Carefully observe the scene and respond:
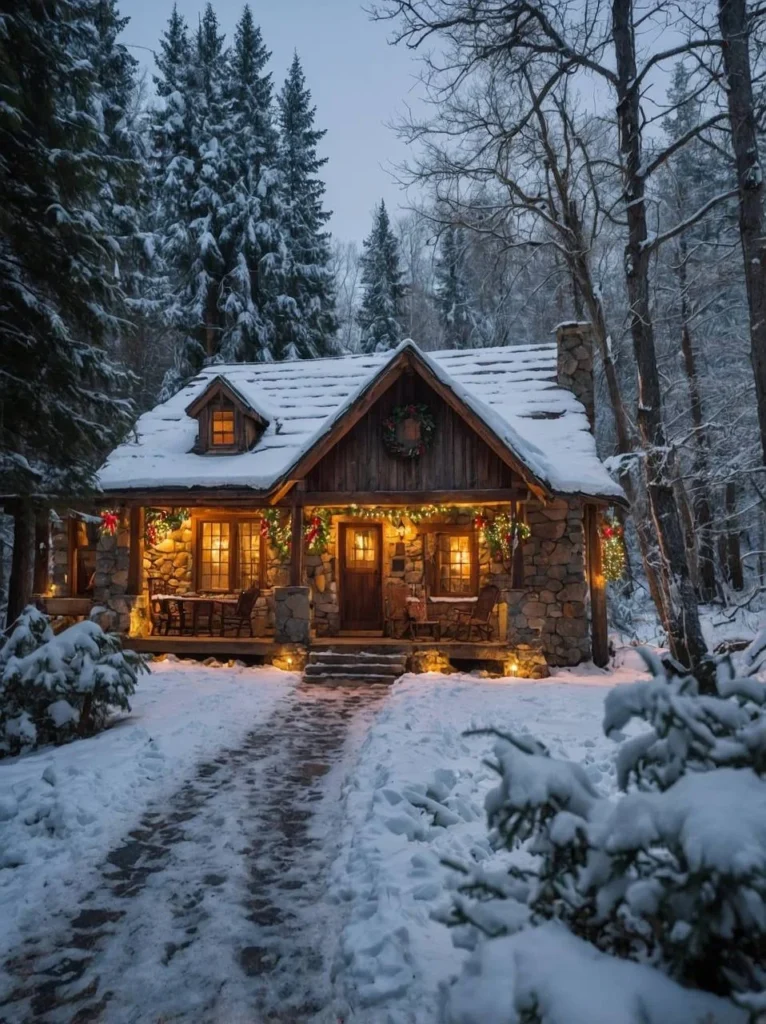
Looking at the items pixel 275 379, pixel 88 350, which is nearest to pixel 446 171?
pixel 275 379

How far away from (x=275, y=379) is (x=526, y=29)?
930cm

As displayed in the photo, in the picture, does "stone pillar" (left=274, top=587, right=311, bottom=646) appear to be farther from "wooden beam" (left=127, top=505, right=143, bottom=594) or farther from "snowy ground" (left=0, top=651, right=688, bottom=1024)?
"snowy ground" (left=0, top=651, right=688, bottom=1024)

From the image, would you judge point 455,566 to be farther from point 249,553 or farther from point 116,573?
point 116,573

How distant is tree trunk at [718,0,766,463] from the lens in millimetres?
6707

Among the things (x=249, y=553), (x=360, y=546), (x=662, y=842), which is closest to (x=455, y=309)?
(x=360, y=546)

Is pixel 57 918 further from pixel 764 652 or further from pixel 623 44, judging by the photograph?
pixel 623 44

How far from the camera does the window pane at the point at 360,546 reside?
48.4 ft

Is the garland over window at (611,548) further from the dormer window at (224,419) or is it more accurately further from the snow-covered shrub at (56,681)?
the snow-covered shrub at (56,681)

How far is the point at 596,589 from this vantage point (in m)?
12.3

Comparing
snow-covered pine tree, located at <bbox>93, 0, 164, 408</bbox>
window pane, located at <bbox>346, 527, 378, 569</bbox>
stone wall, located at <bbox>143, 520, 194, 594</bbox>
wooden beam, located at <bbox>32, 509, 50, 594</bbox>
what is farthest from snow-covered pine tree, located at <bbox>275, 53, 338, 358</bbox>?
wooden beam, located at <bbox>32, 509, 50, 594</bbox>

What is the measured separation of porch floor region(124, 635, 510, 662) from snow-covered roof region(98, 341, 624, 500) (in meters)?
2.89

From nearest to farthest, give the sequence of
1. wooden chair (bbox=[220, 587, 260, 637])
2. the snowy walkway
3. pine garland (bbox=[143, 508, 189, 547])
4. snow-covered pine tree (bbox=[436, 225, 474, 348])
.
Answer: the snowy walkway, wooden chair (bbox=[220, 587, 260, 637]), pine garland (bbox=[143, 508, 189, 547]), snow-covered pine tree (bbox=[436, 225, 474, 348])

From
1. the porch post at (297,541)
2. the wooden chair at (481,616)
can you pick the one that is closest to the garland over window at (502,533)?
the wooden chair at (481,616)

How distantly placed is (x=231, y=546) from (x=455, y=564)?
4946 millimetres
